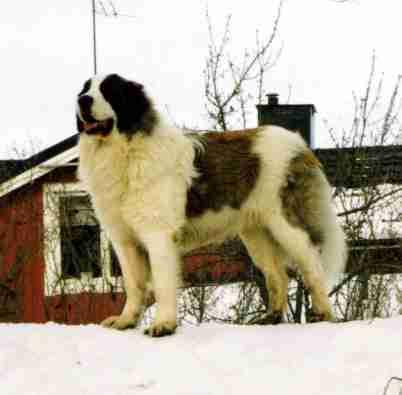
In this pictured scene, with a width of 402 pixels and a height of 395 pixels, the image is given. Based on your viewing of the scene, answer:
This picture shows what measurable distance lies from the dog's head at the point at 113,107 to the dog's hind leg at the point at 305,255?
1248 millimetres

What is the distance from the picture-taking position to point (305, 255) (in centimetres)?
682

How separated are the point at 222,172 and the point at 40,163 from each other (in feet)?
31.6

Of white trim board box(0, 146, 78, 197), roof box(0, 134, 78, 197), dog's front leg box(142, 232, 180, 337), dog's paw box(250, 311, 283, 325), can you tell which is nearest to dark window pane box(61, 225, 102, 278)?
white trim board box(0, 146, 78, 197)

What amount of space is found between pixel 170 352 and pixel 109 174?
1.56 metres

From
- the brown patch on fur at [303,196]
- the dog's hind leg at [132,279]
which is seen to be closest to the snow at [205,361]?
the dog's hind leg at [132,279]

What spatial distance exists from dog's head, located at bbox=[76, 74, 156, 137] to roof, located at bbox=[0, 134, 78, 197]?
9311 mm

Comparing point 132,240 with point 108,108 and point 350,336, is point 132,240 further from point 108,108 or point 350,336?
point 350,336

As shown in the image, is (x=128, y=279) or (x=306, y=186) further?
(x=306, y=186)

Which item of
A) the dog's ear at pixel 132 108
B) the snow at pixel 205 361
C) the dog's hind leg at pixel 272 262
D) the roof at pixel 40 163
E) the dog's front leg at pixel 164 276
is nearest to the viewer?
the snow at pixel 205 361

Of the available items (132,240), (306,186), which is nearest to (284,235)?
(306,186)

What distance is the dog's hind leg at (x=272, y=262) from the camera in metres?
7.11

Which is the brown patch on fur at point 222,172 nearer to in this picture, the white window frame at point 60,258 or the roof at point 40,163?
the white window frame at point 60,258

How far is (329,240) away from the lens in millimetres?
7215

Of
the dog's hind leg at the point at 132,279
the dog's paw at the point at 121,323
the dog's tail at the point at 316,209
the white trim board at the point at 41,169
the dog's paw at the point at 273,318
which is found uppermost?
the white trim board at the point at 41,169
